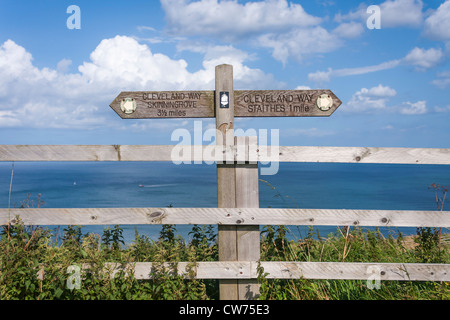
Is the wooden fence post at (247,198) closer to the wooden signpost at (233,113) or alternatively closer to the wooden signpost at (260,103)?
the wooden signpost at (233,113)

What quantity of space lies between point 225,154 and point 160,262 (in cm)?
156

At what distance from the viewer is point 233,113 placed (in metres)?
4.81

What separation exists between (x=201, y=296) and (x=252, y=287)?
2.19 ft

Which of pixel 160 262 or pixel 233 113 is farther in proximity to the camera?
pixel 233 113

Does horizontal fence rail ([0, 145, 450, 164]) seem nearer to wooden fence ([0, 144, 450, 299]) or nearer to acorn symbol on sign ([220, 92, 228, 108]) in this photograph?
wooden fence ([0, 144, 450, 299])

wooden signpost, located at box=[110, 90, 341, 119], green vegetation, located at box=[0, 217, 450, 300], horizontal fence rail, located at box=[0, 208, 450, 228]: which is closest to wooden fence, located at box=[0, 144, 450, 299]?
horizontal fence rail, located at box=[0, 208, 450, 228]

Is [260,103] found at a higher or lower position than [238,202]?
higher

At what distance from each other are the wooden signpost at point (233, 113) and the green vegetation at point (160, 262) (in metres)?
0.35

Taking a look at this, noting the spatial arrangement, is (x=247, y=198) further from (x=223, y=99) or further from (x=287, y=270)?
(x=223, y=99)

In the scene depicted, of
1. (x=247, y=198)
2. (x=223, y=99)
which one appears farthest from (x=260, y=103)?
(x=247, y=198)

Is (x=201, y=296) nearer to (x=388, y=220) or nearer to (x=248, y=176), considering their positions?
(x=248, y=176)

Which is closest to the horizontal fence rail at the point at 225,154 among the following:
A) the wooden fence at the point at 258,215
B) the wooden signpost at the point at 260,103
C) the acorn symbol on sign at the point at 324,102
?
the wooden fence at the point at 258,215

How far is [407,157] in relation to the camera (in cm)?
467
